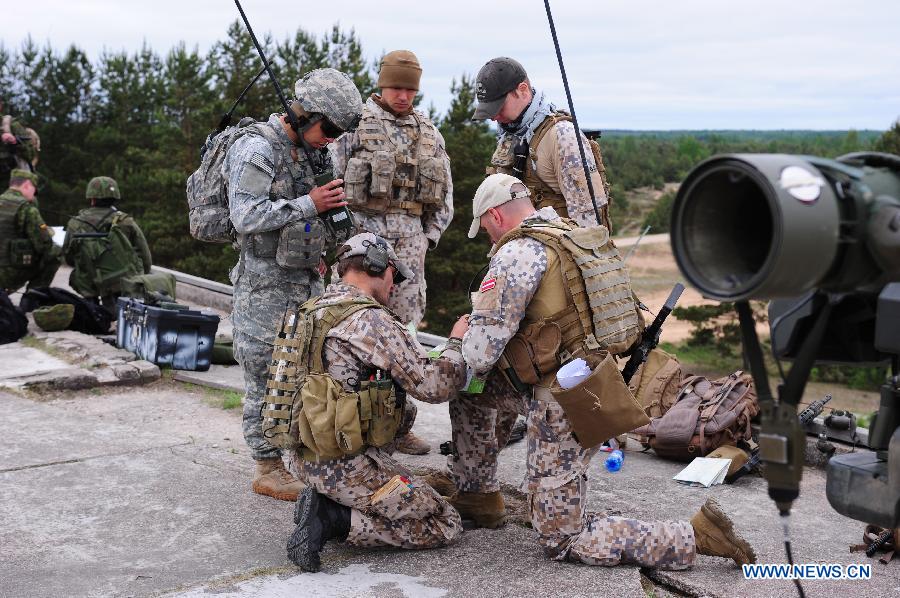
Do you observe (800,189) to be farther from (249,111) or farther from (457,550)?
(249,111)

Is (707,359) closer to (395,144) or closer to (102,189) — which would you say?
(102,189)

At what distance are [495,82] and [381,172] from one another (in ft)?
2.85

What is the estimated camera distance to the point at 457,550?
4.36 meters

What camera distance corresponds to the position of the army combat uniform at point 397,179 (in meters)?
6.02

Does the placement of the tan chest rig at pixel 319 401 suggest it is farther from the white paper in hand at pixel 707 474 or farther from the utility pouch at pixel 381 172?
the white paper in hand at pixel 707 474

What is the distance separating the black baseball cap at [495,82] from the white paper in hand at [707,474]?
92.0 inches

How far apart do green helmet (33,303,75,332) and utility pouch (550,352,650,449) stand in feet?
20.3

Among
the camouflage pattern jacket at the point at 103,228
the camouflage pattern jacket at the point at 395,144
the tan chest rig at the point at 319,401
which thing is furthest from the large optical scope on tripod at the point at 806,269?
the camouflage pattern jacket at the point at 103,228

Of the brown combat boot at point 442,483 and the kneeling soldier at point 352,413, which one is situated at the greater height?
the kneeling soldier at point 352,413

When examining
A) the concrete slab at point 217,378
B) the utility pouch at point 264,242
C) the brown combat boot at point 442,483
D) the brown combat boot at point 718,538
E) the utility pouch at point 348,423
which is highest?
the utility pouch at point 264,242

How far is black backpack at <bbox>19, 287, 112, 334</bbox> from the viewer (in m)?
9.14

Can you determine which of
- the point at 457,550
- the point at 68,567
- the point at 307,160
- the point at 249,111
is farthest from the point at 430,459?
A: the point at 249,111

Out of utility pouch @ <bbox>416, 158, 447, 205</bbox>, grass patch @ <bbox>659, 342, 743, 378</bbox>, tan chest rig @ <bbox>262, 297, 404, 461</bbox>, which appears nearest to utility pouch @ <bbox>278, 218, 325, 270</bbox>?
tan chest rig @ <bbox>262, 297, 404, 461</bbox>

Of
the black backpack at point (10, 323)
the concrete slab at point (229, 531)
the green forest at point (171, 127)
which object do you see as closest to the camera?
the concrete slab at point (229, 531)
